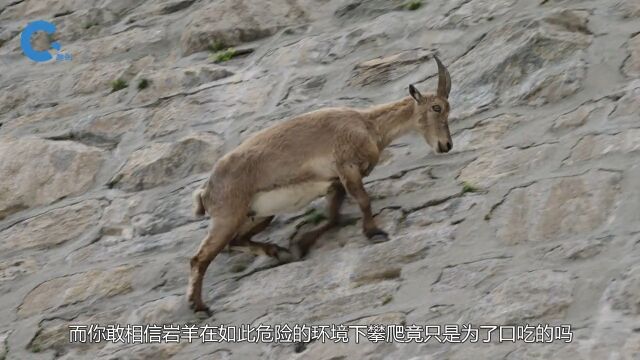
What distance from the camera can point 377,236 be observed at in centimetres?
568

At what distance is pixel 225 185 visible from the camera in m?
6.01

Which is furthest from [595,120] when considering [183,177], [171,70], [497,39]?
[171,70]

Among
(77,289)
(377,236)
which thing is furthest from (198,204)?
(377,236)

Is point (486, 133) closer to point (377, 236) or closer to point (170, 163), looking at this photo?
point (377, 236)

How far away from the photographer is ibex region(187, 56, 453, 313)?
5941 millimetres

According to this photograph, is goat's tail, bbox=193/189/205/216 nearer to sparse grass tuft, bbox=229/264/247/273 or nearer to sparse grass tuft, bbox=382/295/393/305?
sparse grass tuft, bbox=229/264/247/273

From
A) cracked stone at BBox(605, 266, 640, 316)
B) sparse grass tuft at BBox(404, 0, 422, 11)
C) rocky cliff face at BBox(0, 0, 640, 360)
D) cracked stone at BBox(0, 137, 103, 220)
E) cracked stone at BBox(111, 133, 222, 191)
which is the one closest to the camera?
cracked stone at BBox(605, 266, 640, 316)

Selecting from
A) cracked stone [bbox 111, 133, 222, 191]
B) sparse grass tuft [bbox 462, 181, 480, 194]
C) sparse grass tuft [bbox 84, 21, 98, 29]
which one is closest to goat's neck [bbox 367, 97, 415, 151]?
sparse grass tuft [bbox 462, 181, 480, 194]

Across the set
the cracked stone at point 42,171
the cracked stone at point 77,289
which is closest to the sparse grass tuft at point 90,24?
the cracked stone at point 42,171

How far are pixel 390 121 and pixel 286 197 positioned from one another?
31.1 inches

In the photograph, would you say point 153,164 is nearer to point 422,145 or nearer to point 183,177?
point 183,177

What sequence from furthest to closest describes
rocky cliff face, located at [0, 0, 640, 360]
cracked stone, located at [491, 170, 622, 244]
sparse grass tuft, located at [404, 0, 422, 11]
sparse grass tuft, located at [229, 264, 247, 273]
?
sparse grass tuft, located at [404, 0, 422, 11], sparse grass tuft, located at [229, 264, 247, 273], cracked stone, located at [491, 170, 622, 244], rocky cliff face, located at [0, 0, 640, 360]

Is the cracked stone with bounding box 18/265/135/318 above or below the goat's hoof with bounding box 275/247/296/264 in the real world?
below

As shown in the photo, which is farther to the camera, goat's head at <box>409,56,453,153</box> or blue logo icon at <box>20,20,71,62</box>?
blue logo icon at <box>20,20,71,62</box>
